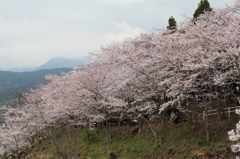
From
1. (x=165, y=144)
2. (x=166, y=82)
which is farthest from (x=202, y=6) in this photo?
(x=165, y=144)

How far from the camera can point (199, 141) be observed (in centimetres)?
1039

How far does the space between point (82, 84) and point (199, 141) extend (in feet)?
31.5

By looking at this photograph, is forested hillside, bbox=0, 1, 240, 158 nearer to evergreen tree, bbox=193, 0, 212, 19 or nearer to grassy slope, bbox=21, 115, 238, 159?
grassy slope, bbox=21, 115, 238, 159

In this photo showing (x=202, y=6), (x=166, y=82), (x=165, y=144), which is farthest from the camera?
(x=202, y=6)

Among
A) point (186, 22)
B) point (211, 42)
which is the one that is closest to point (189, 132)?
point (211, 42)

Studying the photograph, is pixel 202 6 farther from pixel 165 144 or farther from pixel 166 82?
pixel 165 144

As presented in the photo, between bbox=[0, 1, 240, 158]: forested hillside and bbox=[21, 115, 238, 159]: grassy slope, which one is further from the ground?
bbox=[0, 1, 240, 158]: forested hillside

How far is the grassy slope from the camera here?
9669mm

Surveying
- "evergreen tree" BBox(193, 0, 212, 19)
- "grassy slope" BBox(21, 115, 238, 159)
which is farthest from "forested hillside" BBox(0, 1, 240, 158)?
"evergreen tree" BBox(193, 0, 212, 19)

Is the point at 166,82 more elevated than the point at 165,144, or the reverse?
the point at 166,82

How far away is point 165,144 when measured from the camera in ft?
40.1

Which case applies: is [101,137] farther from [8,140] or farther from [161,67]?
[8,140]

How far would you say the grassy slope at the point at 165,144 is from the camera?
31.7ft

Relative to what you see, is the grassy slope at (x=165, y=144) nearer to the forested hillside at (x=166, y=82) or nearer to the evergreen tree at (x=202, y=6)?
the forested hillside at (x=166, y=82)
